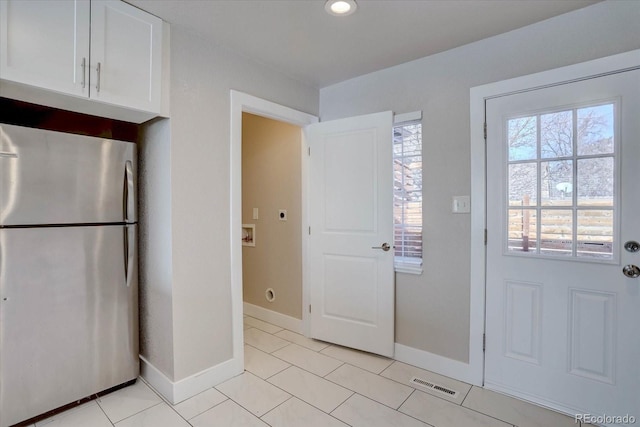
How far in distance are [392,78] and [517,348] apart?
7.10ft

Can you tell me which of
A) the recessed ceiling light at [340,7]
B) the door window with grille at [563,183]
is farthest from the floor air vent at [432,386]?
the recessed ceiling light at [340,7]

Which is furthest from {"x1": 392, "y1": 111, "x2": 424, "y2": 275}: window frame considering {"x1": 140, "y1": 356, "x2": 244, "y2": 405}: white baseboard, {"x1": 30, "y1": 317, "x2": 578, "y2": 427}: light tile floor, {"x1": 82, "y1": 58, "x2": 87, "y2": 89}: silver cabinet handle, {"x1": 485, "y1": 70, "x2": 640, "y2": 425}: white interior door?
{"x1": 82, "y1": 58, "x2": 87, "y2": 89}: silver cabinet handle

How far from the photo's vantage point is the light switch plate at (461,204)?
A: 7.41ft

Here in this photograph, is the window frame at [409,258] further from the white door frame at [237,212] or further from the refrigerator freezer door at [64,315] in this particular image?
the refrigerator freezer door at [64,315]

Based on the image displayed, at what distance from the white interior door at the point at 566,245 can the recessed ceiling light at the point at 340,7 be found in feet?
3.70

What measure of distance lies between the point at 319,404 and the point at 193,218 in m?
1.45

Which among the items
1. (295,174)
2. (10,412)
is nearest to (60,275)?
(10,412)

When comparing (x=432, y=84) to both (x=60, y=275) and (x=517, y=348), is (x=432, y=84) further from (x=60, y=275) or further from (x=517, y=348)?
(x=60, y=275)

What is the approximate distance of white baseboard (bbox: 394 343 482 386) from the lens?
2281 mm

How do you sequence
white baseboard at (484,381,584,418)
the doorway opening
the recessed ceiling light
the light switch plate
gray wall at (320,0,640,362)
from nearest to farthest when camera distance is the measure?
the recessed ceiling light, white baseboard at (484,381,584,418), gray wall at (320,0,640,362), the light switch plate, the doorway opening

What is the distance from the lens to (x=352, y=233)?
2.75 meters

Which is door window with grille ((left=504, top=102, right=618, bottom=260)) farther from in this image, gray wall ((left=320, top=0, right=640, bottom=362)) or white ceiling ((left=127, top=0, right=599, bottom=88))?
white ceiling ((left=127, top=0, right=599, bottom=88))

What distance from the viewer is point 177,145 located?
6.73 ft

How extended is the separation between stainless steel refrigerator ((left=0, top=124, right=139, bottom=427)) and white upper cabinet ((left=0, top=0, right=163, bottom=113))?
426mm
